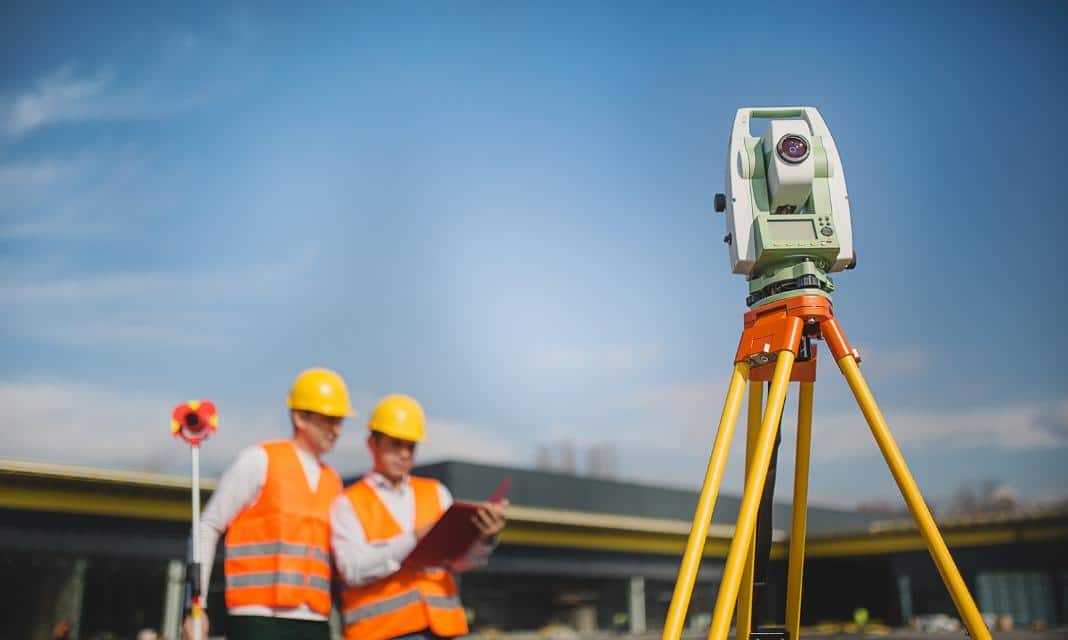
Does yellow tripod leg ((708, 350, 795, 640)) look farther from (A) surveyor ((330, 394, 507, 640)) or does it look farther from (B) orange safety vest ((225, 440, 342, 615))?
(B) orange safety vest ((225, 440, 342, 615))

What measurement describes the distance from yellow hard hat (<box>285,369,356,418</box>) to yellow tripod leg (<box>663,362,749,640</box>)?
1580mm

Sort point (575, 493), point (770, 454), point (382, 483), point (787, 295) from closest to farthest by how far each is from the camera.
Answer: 1. point (770, 454)
2. point (787, 295)
3. point (382, 483)
4. point (575, 493)

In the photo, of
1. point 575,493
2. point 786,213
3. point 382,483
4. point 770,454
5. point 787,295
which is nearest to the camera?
point 770,454

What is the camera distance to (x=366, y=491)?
336 centimetres

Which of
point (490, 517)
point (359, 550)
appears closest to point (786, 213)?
point (490, 517)

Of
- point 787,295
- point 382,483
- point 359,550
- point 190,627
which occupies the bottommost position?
point 190,627

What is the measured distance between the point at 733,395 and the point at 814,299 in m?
0.44

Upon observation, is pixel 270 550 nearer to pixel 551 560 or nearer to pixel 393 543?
pixel 393 543

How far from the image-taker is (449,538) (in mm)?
3146

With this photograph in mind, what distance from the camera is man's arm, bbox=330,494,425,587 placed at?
10.3 feet

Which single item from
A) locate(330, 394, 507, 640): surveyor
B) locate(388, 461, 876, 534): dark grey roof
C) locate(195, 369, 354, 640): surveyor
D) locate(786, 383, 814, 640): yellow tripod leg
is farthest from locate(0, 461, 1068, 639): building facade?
locate(195, 369, 354, 640): surveyor

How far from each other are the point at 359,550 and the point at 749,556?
146cm

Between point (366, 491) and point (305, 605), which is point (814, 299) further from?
point (305, 605)

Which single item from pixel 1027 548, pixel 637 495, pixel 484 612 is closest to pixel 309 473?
pixel 484 612
